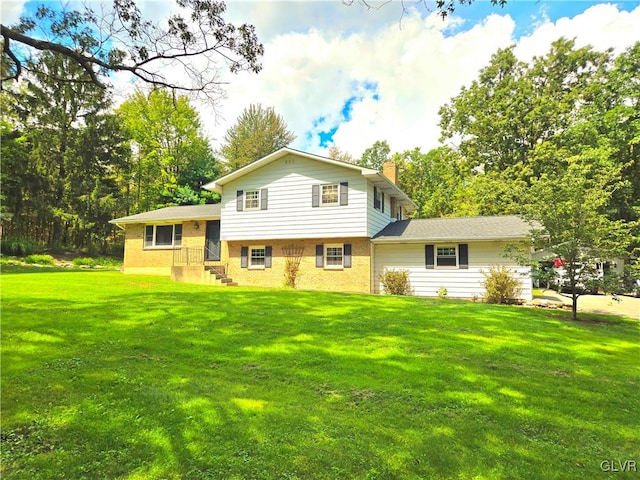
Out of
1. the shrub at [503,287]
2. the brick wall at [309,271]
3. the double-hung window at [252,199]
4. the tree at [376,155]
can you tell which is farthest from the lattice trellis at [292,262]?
the tree at [376,155]

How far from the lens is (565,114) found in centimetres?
2511

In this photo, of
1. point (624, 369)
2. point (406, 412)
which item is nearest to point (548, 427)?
point (406, 412)

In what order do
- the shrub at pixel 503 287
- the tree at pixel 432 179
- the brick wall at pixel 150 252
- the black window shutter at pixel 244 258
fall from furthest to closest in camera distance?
1. the tree at pixel 432 179
2. the brick wall at pixel 150 252
3. the black window shutter at pixel 244 258
4. the shrub at pixel 503 287

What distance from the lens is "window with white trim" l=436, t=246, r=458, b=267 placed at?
15.5m

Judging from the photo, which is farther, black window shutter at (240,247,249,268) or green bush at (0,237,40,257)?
green bush at (0,237,40,257)

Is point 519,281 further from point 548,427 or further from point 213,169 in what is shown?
point 213,169

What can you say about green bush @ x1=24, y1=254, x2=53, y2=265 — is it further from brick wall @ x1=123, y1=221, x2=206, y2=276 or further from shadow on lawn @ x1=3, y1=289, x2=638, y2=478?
shadow on lawn @ x1=3, y1=289, x2=638, y2=478

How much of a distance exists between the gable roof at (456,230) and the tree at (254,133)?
2396cm

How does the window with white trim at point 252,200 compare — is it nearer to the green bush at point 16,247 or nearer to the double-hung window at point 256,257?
the double-hung window at point 256,257

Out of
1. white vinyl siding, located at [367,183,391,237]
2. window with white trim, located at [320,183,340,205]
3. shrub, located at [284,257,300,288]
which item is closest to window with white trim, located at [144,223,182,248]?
shrub, located at [284,257,300,288]

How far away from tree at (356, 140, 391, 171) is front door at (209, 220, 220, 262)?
2477 cm

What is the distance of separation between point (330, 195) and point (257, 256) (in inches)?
194

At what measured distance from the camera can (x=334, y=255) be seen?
1692 centimetres

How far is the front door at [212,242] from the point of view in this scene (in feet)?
63.4
